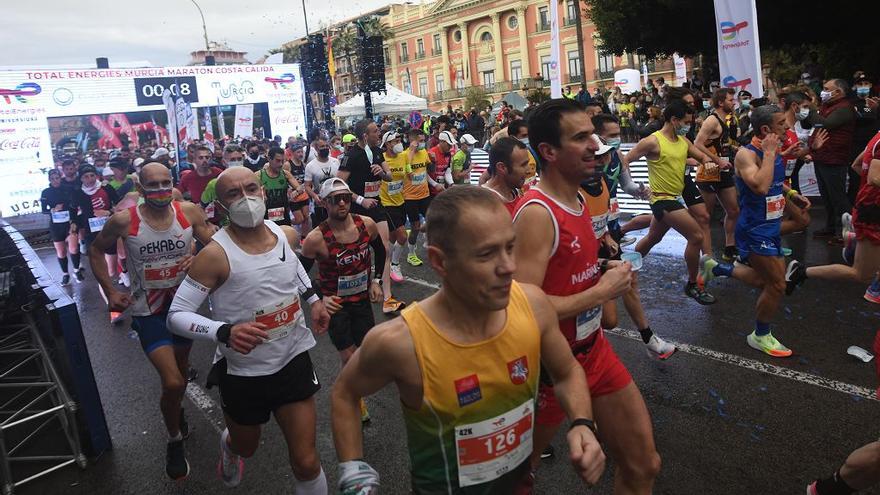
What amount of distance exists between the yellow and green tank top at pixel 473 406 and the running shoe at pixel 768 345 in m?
3.85

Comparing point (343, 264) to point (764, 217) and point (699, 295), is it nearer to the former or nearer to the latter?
point (764, 217)

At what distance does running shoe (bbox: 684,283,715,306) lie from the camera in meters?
6.54

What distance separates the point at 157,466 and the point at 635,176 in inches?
462

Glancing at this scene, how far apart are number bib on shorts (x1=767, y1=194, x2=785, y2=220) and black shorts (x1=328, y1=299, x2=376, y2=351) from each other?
3.49m

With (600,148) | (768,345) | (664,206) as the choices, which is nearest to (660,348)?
(768,345)

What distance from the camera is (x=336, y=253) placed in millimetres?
4629

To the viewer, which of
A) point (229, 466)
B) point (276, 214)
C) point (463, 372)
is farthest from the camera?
point (276, 214)

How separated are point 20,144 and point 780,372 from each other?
29083mm

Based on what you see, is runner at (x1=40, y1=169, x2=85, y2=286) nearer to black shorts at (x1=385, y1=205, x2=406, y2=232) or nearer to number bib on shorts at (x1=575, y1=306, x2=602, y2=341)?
black shorts at (x1=385, y1=205, x2=406, y2=232)

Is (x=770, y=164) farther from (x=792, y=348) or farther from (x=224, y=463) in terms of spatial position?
(x=224, y=463)

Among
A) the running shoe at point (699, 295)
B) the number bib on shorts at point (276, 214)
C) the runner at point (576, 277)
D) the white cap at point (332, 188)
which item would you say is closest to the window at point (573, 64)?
the number bib on shorts at point (276, 214)

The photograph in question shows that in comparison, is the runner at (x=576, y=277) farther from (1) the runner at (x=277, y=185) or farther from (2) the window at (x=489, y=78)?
(2) the window at (x=489, y=78)

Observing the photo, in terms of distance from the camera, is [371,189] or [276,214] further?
[276,214]

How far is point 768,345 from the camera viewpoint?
5180 mm
